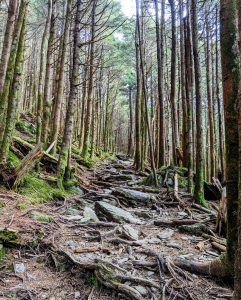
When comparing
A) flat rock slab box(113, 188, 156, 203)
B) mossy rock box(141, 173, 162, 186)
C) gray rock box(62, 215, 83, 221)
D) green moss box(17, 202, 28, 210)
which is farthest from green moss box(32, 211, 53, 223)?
mossy rock box(141, 173, 162, 186)

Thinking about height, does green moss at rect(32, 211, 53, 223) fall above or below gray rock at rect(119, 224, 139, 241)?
above

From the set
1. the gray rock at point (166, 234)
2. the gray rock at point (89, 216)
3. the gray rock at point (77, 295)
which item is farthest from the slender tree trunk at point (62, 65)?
the gray rock at point (77, 295)

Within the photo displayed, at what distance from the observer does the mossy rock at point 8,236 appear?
381 cm

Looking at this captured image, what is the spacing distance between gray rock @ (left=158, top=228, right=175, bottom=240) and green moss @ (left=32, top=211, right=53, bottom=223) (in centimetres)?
184

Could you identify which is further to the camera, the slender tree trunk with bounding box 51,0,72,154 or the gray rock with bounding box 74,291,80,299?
the slender tree trunk with bounding box 51,0,72,154

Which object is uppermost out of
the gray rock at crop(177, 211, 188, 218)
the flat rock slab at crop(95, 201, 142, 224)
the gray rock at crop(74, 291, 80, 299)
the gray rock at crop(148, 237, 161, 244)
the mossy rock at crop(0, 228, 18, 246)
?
the mossy rock at crop(0, 228, 18, 246)

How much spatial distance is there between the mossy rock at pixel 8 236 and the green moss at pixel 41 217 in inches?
34.4

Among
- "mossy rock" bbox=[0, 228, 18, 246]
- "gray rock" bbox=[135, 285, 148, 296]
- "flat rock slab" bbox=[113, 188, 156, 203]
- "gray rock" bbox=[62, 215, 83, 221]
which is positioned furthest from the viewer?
"flat rock slab" bbox=[113, 188, 156, 203]

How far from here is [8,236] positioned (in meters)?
3.87

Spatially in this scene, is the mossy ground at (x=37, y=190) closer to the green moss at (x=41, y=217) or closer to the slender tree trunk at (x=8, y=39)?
the green moss at (x=41, y=217)

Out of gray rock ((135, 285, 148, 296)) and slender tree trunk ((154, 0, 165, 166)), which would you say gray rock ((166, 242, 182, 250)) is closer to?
gray rock ((135, 285, 148, 296))

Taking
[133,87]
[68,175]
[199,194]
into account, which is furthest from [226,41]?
[133,87]

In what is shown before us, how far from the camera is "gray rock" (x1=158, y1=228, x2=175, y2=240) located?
5.13 metres

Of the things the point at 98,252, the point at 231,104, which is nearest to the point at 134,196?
the point at 98,252
